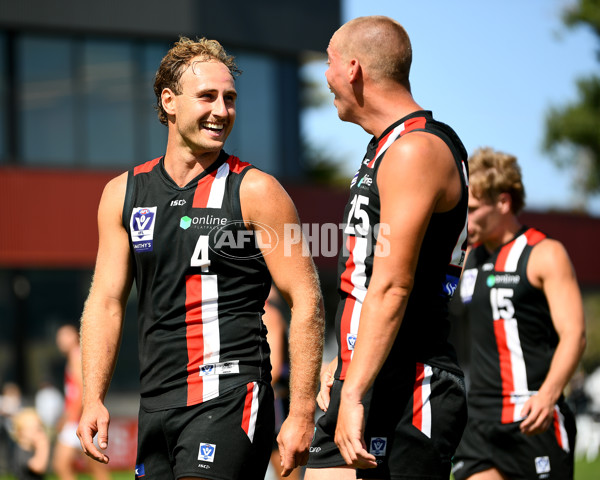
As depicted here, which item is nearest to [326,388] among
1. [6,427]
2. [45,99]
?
[6,427]

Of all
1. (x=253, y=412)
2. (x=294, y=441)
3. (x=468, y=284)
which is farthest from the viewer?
(x=468, y=284)

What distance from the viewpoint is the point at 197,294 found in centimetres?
416

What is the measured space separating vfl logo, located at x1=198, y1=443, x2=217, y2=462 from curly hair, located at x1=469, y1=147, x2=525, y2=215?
2.73 m

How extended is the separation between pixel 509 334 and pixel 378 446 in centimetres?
231

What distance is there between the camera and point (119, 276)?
4.38 metres

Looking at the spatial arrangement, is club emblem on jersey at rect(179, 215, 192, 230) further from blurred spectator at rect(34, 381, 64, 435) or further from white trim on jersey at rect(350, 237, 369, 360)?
blurred spectator at rect(34, 381, 64, 435)

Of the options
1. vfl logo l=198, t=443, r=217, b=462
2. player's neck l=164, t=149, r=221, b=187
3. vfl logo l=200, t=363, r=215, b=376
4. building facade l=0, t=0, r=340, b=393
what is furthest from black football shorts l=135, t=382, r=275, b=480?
building facade l=0, t=0, r=340, b=393

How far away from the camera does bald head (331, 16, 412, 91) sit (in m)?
3.74

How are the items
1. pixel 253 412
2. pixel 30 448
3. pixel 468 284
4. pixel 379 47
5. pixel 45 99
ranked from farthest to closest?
1. pixel 45 99
2. pixel 30 448
3. pixel 468 284
4. pixel 253 412
5. pixel 379 47

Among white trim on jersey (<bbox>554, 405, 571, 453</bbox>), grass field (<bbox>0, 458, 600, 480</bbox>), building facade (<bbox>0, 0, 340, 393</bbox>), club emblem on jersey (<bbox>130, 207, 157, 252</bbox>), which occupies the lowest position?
grass field (<bbox>0, 458, 600, 480</bbox>)

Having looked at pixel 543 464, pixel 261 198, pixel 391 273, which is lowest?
pixel 543 464

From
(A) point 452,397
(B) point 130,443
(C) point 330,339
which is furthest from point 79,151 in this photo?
(A) point 452,397

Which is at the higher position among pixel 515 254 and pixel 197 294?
pixel 515 254

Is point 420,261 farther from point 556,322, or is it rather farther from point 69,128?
point 69,128
